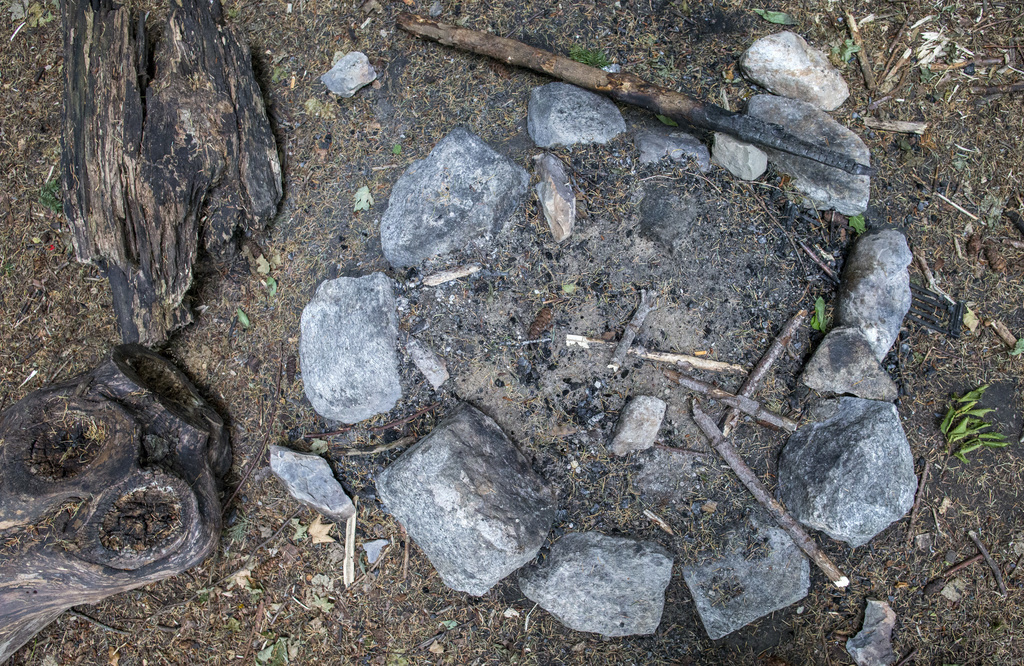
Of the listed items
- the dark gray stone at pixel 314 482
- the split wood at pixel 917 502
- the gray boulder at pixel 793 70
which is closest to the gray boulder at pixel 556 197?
the gray boulder at pixel 793 70

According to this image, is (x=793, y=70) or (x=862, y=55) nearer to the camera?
(x=793, y=70)

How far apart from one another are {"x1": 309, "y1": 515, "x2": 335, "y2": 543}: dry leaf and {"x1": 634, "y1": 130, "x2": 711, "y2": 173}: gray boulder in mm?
A: 3255

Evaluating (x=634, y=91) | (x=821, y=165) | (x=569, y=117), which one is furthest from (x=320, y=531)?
(x=821, y=165)

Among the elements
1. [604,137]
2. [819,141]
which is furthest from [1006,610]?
[604,137]

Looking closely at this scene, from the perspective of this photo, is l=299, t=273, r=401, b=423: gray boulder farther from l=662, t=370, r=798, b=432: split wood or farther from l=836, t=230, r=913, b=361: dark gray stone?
l=836, t=230, r=913, b=361: dark gray stone

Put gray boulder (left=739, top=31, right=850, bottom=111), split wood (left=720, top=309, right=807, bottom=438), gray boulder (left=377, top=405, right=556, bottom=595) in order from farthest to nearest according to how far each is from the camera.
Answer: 1. gray boulder (left=739, top=31, right=850, bottom=111)
2. split wood (left=720, top=309, right=807, bottom=438)
3. gray boulder (left=377, top=405, right=556, bottom=595)

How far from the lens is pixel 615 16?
4.00 meters

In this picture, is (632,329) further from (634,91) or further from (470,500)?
(634,91)

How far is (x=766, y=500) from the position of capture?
3.64 meters

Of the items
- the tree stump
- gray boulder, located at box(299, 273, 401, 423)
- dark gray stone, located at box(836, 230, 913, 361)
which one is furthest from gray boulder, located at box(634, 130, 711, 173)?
the tree stump

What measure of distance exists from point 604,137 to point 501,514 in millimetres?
2508

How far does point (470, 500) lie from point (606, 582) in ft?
3.41

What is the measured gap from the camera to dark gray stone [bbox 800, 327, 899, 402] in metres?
3.63

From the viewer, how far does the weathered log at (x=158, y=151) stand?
146 inches
